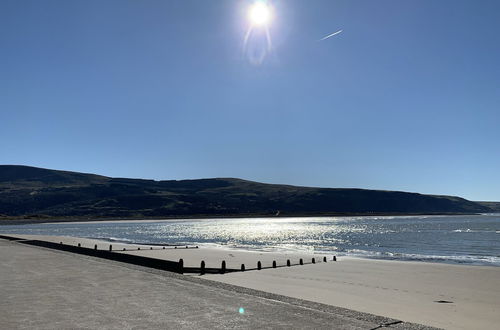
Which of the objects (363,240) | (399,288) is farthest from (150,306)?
(363,240)

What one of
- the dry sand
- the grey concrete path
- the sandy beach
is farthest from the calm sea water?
the grey concrete path

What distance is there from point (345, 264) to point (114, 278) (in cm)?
2446

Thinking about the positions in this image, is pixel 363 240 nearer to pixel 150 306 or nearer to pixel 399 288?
pixel 399 288

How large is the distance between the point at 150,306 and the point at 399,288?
17.1 m

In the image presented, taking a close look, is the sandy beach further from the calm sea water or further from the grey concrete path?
the calm sea water

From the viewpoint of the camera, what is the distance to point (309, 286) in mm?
24656

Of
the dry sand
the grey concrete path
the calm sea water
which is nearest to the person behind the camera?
the grey concrete path

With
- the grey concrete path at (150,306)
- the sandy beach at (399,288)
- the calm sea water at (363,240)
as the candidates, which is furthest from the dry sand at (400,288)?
the calm sea water at (363,240)

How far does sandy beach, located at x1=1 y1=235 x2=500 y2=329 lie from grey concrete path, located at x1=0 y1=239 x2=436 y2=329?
20.1ft

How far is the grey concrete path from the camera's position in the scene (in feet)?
32.6

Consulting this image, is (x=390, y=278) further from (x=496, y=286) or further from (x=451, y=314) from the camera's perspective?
(x=451, y=314)

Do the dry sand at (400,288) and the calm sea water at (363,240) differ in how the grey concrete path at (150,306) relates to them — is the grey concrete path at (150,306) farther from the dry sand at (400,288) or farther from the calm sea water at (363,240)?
the calm sea water at (363,240)

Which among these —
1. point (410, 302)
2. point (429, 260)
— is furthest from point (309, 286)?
point (429, 260)

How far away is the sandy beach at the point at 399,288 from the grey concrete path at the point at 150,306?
614 cm
